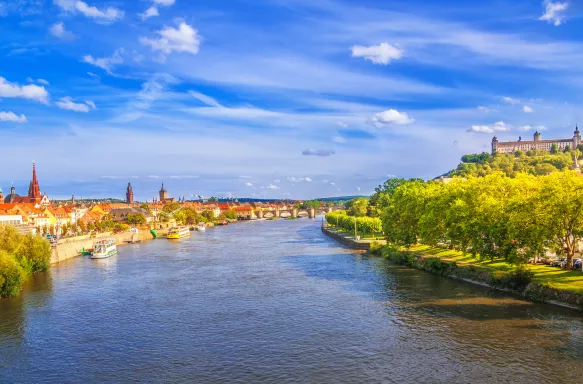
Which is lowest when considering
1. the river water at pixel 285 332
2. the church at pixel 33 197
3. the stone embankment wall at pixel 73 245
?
the river water at pixel 285 332

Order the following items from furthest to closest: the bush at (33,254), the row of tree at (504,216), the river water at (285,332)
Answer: the bush at (33,254) → the row of tree at (504,216) → the river water at (285,332)

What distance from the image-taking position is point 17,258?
50.1 meters

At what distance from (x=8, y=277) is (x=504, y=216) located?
→ 41.8 m

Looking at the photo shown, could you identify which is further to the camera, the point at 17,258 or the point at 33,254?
the point at 33,254

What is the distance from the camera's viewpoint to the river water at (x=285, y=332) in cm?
2434

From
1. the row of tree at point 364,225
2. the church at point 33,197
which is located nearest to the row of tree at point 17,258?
the row of tree at point 364,225

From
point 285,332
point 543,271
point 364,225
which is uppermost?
point 364,225

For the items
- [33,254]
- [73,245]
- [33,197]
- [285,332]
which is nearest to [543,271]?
[285,332]

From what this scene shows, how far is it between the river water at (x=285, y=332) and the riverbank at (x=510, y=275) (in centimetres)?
127

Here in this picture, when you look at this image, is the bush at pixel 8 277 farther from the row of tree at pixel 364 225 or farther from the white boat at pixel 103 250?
the row of tree at pixel 364 225

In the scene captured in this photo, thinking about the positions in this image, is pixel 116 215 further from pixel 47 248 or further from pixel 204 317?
pixel 204 317

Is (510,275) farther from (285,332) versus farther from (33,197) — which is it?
(33,197)

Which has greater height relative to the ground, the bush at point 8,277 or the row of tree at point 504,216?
the row of tree at point 504,216

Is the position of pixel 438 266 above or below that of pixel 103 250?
below
